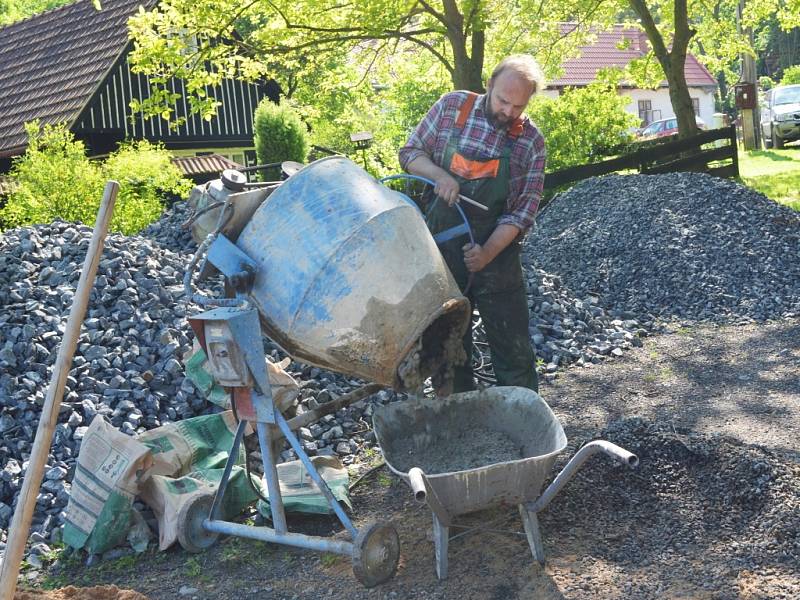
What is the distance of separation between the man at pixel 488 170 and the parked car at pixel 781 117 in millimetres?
20123

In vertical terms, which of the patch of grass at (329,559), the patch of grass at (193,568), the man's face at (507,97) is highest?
the man's face at (507,97)

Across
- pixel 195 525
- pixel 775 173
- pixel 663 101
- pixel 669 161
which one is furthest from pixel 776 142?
pixel 195 525

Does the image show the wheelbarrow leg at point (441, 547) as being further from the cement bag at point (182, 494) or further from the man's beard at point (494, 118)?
the man's beard at point (494, 118)

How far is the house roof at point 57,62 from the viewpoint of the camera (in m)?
16.3

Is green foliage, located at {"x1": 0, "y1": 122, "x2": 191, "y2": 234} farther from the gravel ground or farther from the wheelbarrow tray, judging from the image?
the wheelbarrow tray

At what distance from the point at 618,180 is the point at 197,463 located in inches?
319

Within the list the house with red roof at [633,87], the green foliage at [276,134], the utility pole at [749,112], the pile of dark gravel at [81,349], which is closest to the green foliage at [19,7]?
the green foliage at [276,134]

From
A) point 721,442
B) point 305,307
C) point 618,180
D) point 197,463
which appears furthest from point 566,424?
point 618,180

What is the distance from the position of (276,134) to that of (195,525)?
14316 millimetres

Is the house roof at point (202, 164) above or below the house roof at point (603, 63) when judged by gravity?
below

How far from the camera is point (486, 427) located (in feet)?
12.3

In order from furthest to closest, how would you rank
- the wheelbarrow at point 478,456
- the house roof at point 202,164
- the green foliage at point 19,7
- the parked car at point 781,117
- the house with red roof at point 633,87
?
the house with red roof at point 633,87 < the green foliage at point 19,7 < the parked car at point 781,117 < the house roof at point 202,164 < the wheelbarrow at point 478,456

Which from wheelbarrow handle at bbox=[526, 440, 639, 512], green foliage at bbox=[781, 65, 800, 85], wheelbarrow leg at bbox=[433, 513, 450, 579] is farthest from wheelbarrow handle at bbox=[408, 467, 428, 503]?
green foliage at bbox=[781, 65, 800, 85]

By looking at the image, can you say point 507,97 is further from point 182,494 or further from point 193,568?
point 193,568
